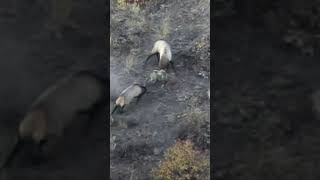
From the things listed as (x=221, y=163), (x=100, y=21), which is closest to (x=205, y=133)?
(x=221, y=163)

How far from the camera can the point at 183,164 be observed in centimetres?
576

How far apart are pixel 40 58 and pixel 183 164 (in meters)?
1.39

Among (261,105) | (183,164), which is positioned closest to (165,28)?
(261,105)

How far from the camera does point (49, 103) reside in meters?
5.75

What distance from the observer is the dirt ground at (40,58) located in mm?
5711

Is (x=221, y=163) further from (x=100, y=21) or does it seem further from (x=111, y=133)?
(x=100, y=21)

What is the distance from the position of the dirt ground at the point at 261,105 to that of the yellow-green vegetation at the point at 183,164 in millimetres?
108

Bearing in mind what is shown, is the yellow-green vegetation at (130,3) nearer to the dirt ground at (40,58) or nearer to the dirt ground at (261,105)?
the dirt ground at (40,58)

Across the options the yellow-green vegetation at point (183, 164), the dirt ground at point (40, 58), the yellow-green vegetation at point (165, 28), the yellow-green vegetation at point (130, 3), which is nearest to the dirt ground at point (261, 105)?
the yellow-green vegetation at point (183, 164)

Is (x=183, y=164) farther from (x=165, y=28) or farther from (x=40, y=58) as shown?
(x=40, y=58)

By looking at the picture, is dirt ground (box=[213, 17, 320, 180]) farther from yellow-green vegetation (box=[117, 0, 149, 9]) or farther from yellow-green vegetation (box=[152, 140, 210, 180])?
yellow-green vegetation (box=[117, 0, 149, 9])

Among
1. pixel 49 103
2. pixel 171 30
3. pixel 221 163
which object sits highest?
pixel 171 30

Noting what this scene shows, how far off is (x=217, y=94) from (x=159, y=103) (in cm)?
46

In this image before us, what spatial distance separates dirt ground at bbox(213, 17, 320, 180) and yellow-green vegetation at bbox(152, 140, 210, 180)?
0.35ft
